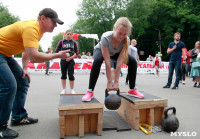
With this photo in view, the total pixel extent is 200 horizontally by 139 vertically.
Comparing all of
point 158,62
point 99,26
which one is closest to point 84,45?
point 99,26

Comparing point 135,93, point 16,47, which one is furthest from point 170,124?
point 16,47

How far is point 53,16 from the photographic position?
2.27m

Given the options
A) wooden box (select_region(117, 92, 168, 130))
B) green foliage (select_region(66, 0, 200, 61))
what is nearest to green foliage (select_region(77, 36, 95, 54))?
green foliage (select_region(66, 0, 200, 61))

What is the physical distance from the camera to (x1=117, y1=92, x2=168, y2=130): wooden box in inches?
99.3

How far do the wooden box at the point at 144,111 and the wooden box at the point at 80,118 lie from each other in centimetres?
56

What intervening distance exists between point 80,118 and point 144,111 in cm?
108

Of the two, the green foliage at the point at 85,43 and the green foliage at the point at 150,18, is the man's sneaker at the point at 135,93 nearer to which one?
the green foliage at the point at 150,18

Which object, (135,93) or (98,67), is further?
(135,93)

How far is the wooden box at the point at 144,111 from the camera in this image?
8.28ft

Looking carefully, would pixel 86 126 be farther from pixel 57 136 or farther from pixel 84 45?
pixel 84 45

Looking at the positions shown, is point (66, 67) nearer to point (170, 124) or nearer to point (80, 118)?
point (80, 118)

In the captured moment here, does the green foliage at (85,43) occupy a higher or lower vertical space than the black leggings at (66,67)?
higher

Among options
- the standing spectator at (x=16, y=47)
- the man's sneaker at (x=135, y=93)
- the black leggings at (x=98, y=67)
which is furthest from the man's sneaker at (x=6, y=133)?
the man's sneaker at (x=135, y=93)

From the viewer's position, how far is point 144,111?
271 cm
